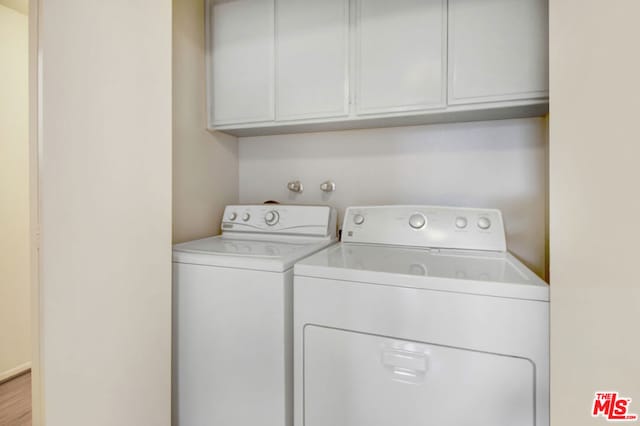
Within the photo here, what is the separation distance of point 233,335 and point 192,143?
1118 millimetres

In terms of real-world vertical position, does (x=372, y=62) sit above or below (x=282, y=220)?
above

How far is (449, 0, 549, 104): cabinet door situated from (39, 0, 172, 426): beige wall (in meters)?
1.24

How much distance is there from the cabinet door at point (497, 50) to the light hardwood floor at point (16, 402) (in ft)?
9.25

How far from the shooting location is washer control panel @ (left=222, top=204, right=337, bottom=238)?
168cm

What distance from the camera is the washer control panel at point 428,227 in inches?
55.8

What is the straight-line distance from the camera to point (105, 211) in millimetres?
953

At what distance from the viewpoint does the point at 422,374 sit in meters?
0.96

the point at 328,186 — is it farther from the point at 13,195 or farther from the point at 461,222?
the point at 13,195

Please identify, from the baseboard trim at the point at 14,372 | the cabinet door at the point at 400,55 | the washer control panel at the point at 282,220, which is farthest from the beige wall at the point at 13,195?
the cabinet door at the point at 400,55

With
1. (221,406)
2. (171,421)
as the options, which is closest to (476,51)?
(221,406)
